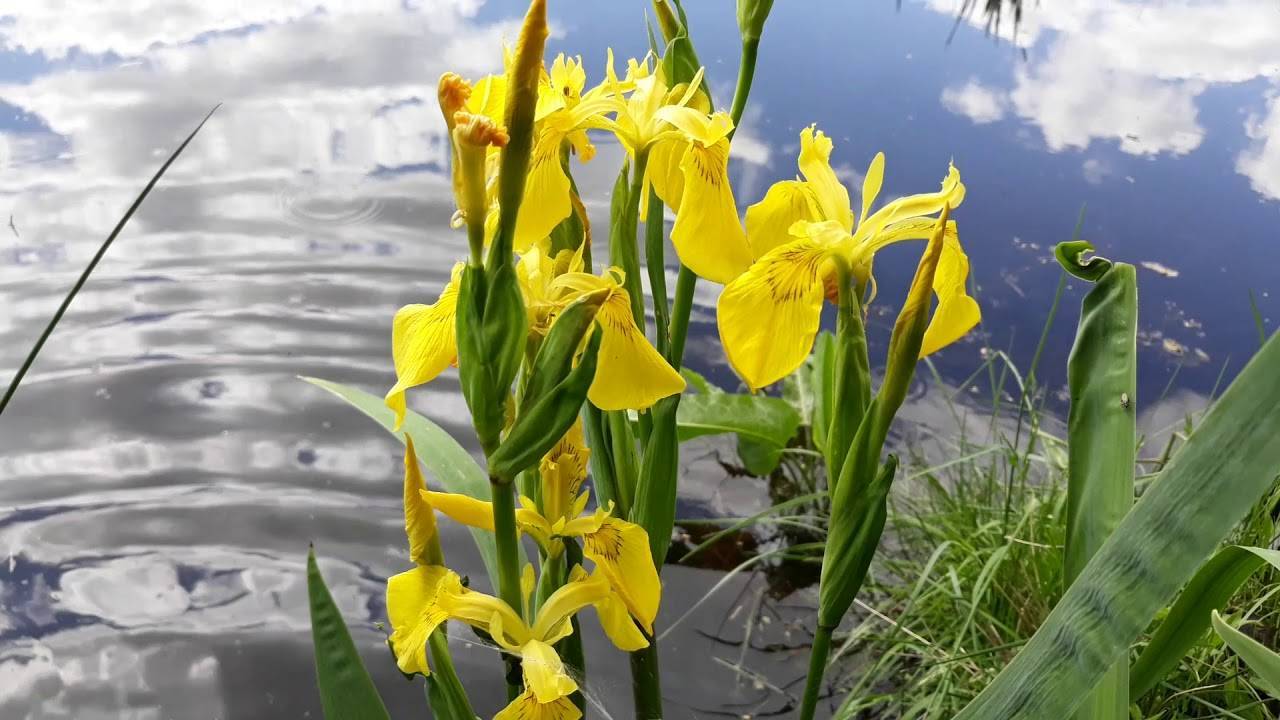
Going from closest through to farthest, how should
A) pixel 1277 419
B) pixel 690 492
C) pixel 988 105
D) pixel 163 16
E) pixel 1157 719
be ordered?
pixel 1277 419, pixel 1157 719, pixel 690 492, pixel 988 105, pixel 163 16

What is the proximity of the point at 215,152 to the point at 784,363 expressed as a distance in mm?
1626

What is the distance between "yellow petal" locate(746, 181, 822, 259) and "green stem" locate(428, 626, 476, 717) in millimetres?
229

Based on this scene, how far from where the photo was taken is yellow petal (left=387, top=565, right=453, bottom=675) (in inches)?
15.4

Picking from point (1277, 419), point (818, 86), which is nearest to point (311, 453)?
point (1277, 419)

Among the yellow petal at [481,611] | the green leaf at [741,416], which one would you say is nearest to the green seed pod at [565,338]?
the yellow petal at [481,611]

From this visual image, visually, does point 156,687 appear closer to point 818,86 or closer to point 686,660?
point 686,660

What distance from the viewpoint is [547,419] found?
34 centimetres

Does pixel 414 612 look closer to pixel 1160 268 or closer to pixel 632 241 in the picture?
pixel 632 241

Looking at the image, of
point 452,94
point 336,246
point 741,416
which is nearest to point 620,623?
point 452,94

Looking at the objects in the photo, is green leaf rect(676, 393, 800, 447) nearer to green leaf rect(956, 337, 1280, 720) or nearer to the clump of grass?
the clump of grass

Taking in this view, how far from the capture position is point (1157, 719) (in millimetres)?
762

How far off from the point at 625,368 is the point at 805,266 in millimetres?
97

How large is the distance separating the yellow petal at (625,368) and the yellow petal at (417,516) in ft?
0.26

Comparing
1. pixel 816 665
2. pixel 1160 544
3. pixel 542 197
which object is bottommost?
pixel 816 665
